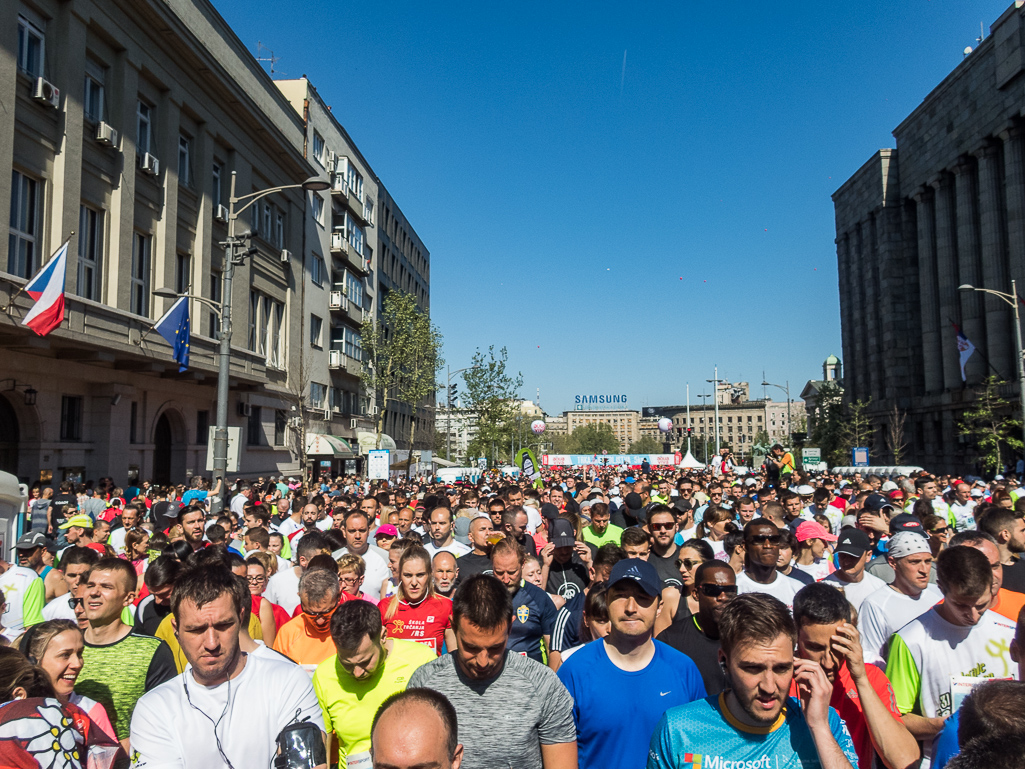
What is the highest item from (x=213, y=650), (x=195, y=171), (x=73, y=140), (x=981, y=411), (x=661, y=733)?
(x=195, y=171)

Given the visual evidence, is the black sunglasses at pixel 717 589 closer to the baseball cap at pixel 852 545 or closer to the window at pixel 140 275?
the baseball cap at pixel 852 545

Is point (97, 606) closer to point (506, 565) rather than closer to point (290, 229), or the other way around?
point (506, 565)

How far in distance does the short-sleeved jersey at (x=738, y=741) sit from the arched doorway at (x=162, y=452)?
26813 millimetres

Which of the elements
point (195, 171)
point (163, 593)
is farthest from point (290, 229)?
point (163, 593)

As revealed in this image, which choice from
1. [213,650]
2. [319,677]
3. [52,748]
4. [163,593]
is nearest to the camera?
[52,748]

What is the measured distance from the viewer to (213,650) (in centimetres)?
329

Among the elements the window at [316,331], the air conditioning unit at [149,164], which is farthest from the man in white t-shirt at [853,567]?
the window at [316,331]

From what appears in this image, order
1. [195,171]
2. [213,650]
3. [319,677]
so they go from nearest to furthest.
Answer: [213,650]
[319,677]
[195,171]

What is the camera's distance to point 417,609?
5770 mm

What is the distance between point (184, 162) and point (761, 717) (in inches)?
1142

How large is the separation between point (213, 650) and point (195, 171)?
2807cm

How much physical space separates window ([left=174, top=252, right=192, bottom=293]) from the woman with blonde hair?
23410mm

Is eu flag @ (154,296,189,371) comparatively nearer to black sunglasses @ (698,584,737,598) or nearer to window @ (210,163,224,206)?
window @ (210,163,224,206)

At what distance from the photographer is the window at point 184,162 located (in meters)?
27.2
